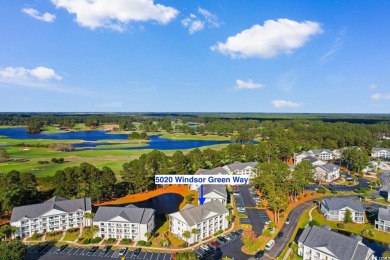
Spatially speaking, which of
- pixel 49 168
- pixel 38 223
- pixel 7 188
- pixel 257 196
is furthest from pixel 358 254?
pixel 49 168

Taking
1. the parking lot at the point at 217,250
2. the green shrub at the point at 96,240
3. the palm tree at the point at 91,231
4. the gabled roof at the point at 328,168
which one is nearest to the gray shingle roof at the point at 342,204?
the parking lot at the point at 217,250

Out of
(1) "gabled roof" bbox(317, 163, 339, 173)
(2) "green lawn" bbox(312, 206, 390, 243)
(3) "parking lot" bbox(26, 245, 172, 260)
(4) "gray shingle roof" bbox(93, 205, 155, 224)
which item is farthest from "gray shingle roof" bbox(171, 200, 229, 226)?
(1) "gabled roof" bbox(317, 163, 339, 173)

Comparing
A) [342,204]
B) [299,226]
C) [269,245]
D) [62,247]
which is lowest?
[62,247]

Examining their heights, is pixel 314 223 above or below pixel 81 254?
above

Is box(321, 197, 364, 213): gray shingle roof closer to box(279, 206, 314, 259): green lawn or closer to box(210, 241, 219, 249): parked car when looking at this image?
box(279, 206, 314, 259): green lawn

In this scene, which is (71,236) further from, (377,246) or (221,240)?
(377,246)

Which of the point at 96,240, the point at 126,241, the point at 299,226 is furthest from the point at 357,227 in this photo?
the point at 96,240
